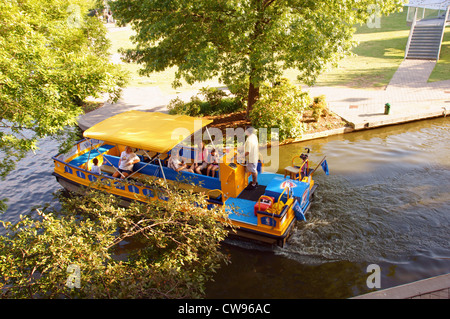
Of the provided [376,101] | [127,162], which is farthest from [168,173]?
[376,101]

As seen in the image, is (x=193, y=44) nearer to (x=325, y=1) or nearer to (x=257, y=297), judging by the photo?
(x=325, y=1)

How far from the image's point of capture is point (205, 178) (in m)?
9.20

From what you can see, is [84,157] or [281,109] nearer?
[84,157]

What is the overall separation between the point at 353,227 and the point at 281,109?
6639 mm

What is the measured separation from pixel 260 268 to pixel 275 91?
871cm

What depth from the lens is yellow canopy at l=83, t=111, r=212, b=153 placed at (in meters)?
8.95

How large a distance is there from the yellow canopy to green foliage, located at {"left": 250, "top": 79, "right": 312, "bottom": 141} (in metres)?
4.74

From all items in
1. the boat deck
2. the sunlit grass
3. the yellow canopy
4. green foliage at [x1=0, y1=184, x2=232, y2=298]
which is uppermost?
the sunlit grass

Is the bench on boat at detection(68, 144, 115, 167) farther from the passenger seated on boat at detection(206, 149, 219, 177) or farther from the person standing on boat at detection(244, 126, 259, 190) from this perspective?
the person standing on boat at detection(244, 126, 259, 190)

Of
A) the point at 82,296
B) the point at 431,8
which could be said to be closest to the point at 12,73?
the point at 82,296

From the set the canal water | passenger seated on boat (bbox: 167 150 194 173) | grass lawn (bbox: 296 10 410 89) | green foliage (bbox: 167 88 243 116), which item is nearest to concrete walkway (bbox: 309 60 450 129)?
grass lawn (bbox: 296 10 410 89)

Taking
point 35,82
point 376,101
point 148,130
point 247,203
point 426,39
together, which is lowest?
point 247,203

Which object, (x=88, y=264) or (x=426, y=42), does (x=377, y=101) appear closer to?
(x=426, y=42)

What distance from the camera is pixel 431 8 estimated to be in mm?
26500
